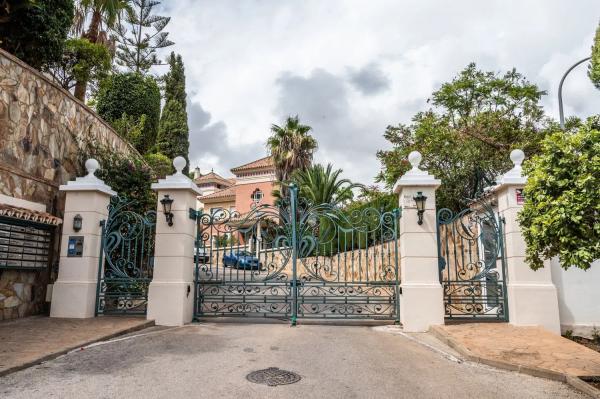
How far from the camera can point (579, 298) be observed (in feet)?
24.4

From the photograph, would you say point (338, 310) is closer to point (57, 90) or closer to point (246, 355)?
point (246, 355)

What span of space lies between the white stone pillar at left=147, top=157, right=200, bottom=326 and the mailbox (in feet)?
4.82

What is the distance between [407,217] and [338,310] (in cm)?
216

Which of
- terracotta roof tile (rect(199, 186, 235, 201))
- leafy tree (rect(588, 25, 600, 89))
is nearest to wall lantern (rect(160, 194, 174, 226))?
leafy tree (rect(588, 25, 600, 89))

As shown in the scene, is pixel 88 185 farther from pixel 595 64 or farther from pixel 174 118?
pixel 174 118

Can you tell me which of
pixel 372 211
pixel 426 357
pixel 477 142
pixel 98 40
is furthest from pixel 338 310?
pixel 98 40

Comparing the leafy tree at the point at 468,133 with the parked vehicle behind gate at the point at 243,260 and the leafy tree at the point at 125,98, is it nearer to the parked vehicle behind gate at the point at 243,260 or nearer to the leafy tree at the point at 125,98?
the parked vehicle behind gate at the point at 243,260

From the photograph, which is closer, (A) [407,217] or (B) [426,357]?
(B) [426,357]

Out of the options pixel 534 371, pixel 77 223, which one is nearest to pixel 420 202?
pixel 534 371

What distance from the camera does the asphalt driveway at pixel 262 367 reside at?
13.3ft

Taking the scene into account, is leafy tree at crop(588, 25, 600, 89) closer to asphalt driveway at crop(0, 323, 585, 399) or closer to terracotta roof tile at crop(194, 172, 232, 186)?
asphalt driveway at crop(0, 323, 585, 399)

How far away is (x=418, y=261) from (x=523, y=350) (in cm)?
236

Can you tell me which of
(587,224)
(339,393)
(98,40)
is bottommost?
(339,393)

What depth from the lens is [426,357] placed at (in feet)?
18.1
